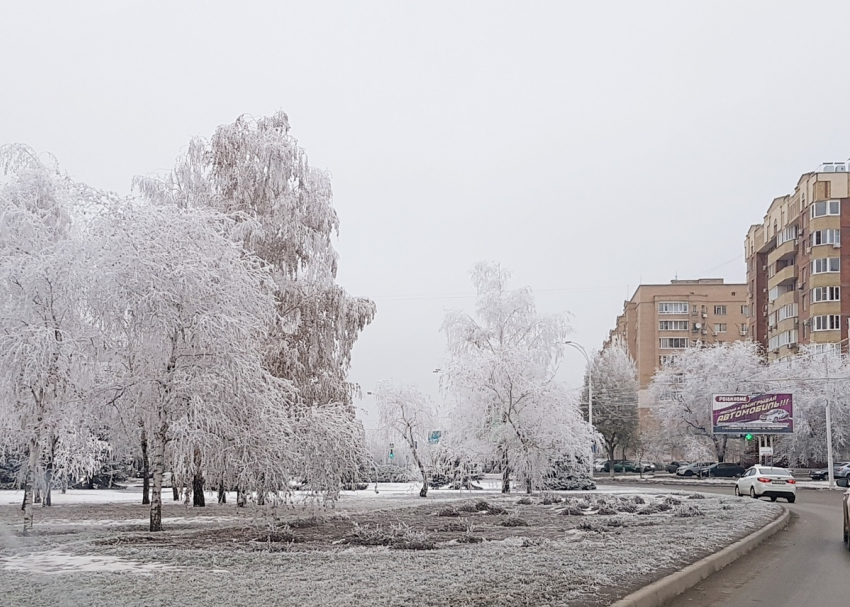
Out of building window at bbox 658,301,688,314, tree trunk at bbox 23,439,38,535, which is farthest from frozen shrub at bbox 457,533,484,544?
building window at bbox 658,301,688,314

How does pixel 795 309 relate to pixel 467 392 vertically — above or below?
above

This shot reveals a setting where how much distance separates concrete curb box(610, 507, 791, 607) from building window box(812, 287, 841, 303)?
69.4 metres

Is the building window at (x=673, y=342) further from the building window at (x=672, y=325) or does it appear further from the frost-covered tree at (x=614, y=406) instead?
the frost-covered tree at (x=614, y=406)

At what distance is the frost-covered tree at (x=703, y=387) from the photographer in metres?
78.6

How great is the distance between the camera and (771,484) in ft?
130

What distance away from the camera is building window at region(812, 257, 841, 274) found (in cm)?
8081

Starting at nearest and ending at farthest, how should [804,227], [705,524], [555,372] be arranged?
[705,524] → [555,372] → [804,227]

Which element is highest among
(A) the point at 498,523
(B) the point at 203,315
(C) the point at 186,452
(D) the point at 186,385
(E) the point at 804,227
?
(E) the point at 804,227

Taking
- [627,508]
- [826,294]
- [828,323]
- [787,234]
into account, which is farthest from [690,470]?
[627,508]

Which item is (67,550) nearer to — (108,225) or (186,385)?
(186,385)

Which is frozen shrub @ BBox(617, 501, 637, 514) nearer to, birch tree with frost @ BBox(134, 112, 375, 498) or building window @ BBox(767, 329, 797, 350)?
birch tree with frost @ BBox(134, 112, 375, 498)

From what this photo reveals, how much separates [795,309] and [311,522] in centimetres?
7744

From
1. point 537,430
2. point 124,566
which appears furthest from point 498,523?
point 537,430

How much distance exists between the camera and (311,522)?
21.3 metres
